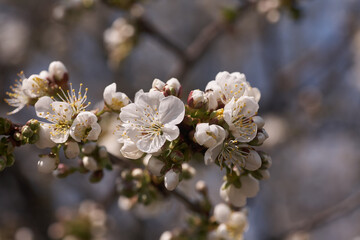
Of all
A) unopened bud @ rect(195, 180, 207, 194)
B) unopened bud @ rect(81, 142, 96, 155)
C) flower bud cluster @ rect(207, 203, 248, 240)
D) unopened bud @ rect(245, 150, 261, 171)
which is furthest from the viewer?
unopened bud @ rect(195, 180, 207, 194)

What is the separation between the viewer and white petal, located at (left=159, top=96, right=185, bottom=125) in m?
1.53

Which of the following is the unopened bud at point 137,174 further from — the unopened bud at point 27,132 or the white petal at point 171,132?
the unopened bud at point 27,132

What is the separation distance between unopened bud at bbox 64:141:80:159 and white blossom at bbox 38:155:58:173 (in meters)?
0.09

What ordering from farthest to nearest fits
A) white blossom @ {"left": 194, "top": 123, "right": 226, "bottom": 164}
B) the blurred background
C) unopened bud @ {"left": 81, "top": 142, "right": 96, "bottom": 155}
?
the blurred background < unopened bud @ {"left": 81, "top": 142, "right": 96, "bottom": 155} < white blossom @ {"left": 194, "top": 123, "right": 226, "bottom": 164}

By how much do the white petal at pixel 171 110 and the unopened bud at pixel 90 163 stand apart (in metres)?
0.43

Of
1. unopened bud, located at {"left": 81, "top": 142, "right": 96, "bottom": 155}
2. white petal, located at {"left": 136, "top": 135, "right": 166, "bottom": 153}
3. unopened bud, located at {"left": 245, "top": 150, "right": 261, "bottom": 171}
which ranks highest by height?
unopened bud, located at {"left": 245, "top": 150, "right": 261, "bottom": 171}

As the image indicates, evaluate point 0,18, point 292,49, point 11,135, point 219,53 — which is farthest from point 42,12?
point 11,135

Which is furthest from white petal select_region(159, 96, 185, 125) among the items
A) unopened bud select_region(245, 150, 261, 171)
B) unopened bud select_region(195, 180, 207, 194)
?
unopened bud select_region(195, 180, 207, 194)

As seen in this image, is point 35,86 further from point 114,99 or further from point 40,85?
point 114,99

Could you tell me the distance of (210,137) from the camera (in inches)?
57.8

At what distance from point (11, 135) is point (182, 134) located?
2.53 ft

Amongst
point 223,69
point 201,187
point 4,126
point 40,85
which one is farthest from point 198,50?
point 223,69

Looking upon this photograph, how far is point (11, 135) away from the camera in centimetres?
160

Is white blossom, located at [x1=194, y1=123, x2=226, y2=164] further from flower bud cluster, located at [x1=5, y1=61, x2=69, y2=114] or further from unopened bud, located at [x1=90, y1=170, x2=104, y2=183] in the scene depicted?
flower bud cluster, located at [x1=5, y1=61, x2=69, y2=114]
